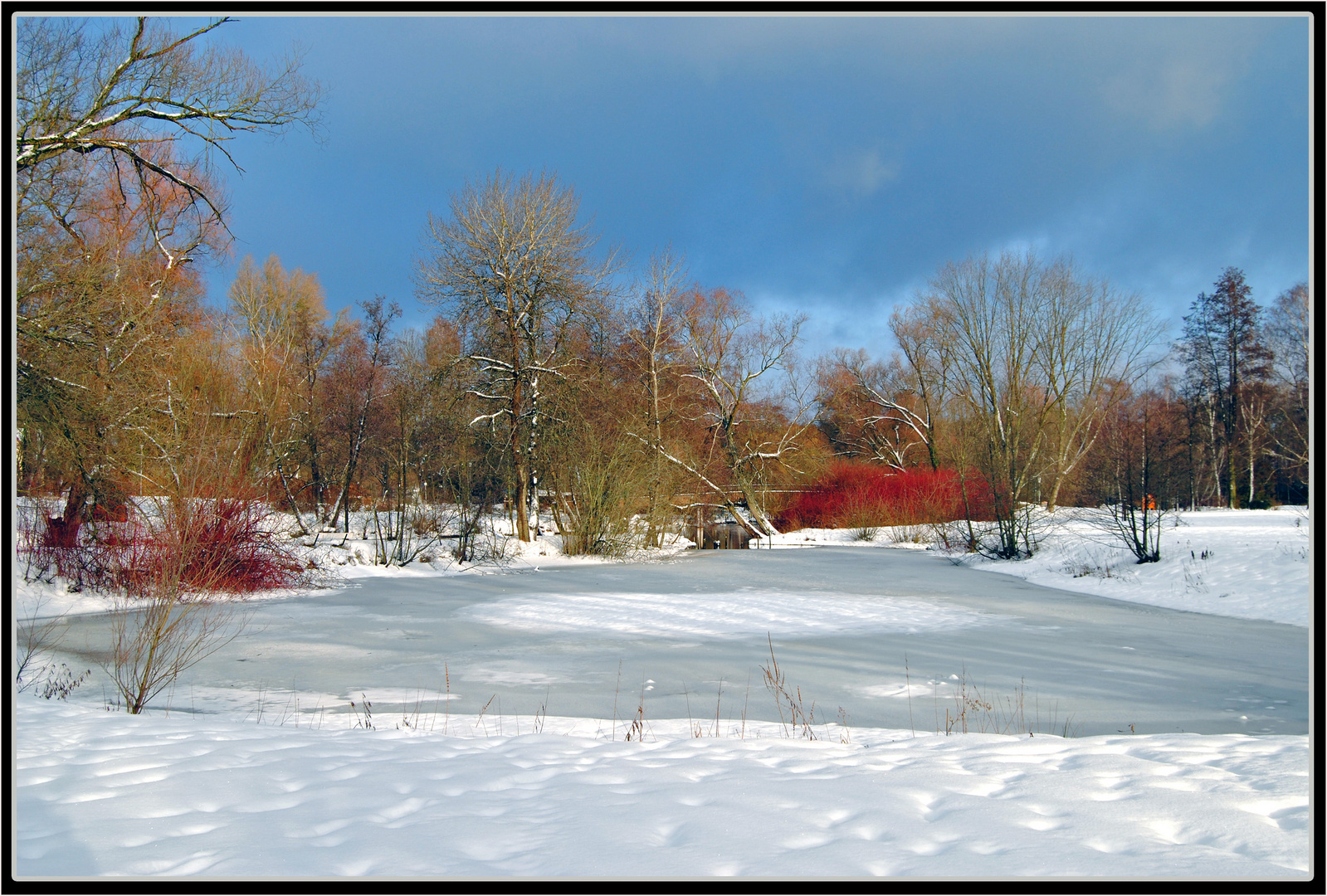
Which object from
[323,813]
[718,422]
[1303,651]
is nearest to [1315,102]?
[323,813]

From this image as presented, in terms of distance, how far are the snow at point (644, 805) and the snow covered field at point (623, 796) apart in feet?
0.04

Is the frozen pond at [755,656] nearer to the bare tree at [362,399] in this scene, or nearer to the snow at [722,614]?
the snow at [722,614]

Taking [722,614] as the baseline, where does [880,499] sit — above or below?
above

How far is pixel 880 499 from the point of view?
104ft

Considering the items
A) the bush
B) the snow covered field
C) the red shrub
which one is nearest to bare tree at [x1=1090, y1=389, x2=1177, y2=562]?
the snow covered field

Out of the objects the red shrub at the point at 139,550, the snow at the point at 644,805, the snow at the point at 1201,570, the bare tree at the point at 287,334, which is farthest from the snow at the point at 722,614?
the bare tree at the point at 287,334

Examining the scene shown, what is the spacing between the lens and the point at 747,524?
32500 millimetres

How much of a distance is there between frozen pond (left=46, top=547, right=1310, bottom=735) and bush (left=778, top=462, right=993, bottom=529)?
51.0ft

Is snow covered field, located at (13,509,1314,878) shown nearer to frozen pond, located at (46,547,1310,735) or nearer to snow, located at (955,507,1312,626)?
frozen pond, located at (46,547,1310,735)

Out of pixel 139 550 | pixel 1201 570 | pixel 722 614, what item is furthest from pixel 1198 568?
pixel 139 550

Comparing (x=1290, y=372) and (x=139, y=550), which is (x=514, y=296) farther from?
(x=1290, y=372)

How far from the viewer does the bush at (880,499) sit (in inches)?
1169

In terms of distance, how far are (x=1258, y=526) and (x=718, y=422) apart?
18.3 meters

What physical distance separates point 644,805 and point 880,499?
29.8 m
